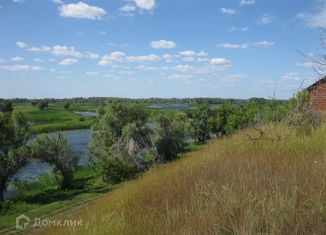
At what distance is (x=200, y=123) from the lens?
7044 cm

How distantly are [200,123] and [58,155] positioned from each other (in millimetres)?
40544

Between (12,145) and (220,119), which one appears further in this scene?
(220,119)

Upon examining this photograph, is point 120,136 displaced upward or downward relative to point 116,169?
upward

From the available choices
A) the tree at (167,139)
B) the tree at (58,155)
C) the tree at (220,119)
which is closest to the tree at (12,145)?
the tree at (58,155)

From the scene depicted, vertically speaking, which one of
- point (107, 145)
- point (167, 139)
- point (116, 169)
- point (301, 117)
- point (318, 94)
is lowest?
point (116, 169)

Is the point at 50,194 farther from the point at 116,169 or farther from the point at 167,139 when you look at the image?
the point at 167,139

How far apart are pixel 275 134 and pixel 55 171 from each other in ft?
88.9

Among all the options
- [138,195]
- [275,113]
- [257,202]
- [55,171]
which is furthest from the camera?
[55,171]

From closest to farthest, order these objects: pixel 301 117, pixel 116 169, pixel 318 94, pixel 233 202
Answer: pixel 233 202 → pixel 301 117 → pixel 318 94 → pixel 116 169

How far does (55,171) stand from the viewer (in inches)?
1308

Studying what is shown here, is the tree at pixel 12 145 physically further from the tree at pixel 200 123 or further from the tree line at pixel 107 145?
the tree at pixel 200 123

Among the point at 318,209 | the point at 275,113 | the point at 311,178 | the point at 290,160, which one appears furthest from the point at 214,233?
the point at 275,113

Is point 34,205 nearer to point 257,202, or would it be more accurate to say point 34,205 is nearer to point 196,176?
point 196,176

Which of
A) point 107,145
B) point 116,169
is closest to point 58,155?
point 107,145
